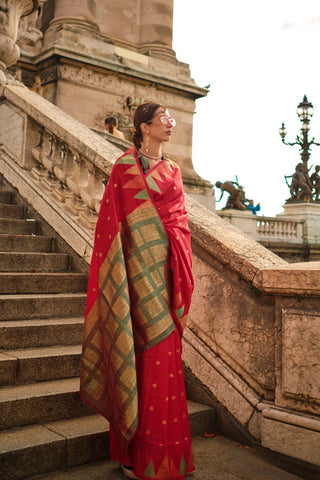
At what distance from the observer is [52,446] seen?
9.39 feet

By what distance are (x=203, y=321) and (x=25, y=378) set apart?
124 cm

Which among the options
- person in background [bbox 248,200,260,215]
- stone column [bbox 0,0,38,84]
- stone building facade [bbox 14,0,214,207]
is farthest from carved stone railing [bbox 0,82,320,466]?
person in background [bbox 248,200,260,215]

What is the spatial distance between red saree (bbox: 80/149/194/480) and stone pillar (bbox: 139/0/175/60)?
1605 centimetres

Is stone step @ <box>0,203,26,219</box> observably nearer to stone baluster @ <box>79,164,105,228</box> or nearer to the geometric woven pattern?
stone baluster @ <box>79,164,105,228</box>

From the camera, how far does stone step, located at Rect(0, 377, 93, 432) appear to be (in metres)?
3.04

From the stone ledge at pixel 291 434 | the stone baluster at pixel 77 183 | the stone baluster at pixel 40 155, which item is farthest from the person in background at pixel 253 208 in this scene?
the stone ledge at pixel 291 434

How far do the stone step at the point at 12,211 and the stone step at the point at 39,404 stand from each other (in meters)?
2.57

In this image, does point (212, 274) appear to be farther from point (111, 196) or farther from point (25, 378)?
point (25, 378)

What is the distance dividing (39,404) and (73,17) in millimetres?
15097

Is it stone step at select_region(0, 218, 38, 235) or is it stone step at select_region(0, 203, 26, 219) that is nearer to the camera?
stone step at select_region(0, 218, 38, 235)

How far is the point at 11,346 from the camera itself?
366 centimetres

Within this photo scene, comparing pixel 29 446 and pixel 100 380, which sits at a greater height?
pixel 100 380

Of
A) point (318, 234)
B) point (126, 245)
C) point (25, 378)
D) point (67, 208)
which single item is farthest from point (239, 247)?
point (318, 234)

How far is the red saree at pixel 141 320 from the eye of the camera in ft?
8.82
